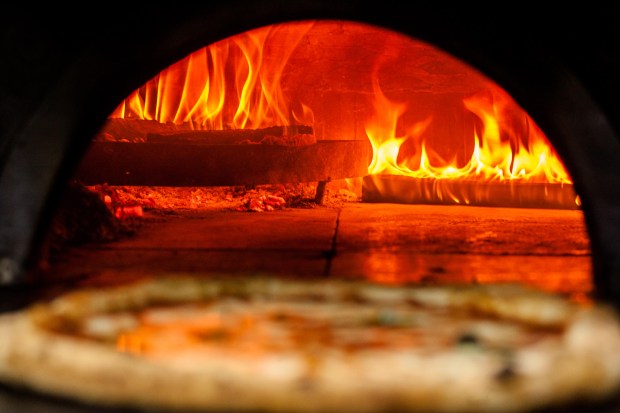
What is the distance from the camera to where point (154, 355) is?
110 cm

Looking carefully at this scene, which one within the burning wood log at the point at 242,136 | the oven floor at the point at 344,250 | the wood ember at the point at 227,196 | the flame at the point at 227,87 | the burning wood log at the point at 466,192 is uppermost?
the flame at the point at 227,87

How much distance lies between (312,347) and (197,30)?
99cm

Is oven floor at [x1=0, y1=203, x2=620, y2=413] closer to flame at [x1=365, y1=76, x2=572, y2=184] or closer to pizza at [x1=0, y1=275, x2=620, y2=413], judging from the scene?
pizza at [x1=0, y1=275, x2=620, y2=413]

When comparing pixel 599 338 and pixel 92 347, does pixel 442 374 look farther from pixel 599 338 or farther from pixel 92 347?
pixel 92 347

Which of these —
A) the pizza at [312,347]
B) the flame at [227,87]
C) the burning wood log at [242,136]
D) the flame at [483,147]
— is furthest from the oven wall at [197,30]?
the flame at [227,87]

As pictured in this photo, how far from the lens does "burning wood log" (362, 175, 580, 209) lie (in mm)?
4109

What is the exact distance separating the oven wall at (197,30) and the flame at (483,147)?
265 cm

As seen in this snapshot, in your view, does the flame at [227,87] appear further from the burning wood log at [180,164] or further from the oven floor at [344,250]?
the oven floor at [344,250]

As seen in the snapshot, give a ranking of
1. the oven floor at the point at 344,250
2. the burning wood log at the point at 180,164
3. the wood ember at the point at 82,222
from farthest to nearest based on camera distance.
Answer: the burning wood log at the point at 180,164, the wood ember at the point at 82,222, the oven floor at the point at 344,250

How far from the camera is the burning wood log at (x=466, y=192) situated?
4.11 meters

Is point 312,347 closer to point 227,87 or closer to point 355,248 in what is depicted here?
point 355,248

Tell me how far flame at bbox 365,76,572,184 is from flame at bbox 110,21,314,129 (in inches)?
24.4

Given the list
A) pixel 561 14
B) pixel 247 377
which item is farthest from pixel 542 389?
pixel 561 14

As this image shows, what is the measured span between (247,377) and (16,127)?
42.9 inches
